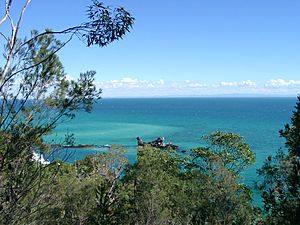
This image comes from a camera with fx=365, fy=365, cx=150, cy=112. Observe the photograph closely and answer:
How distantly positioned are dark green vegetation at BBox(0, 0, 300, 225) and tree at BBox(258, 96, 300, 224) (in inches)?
1.1

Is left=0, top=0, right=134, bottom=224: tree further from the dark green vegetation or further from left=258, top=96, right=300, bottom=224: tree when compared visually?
left=258, top=96, right=300, bottom=224: tree

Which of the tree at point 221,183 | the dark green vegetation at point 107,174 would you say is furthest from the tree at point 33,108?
Answer: the tree at point 221,183

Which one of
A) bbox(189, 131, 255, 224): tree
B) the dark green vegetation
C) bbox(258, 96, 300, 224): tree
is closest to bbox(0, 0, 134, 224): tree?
the dark green vegetation

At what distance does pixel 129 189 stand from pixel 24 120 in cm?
1279

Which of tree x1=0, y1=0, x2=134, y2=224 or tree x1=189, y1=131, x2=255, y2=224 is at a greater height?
tree x1=0, y1=0, x2=134, y2=224

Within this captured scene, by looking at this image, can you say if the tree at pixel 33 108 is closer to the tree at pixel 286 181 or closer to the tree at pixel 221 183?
the tree at pixel 286 181

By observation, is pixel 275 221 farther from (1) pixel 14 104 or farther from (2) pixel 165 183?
(1) pixel 14 104

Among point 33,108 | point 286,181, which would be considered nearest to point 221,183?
point 286,181

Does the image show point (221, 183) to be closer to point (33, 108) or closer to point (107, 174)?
point (107, 174)

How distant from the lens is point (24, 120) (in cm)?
748

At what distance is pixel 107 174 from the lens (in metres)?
23.2

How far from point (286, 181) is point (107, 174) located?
555 inches

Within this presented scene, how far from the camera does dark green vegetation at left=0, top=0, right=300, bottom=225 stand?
23.1 ft

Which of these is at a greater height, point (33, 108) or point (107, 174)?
point (33, 108)
